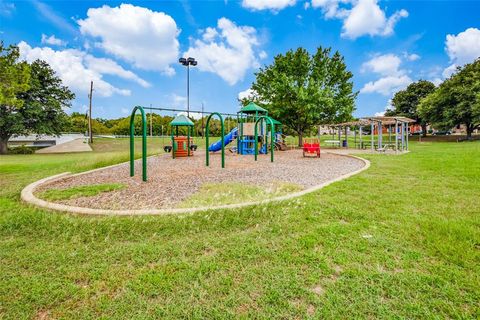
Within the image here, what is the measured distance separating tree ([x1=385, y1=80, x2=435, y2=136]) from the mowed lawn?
49875 mm

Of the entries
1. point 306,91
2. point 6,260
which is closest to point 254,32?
point 306,91

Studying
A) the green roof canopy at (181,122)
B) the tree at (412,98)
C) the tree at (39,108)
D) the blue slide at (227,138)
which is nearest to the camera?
the green roof canopy at (181,122)

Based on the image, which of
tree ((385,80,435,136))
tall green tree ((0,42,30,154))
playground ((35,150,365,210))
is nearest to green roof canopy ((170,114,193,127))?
tall green tree ((0,42,30,154))

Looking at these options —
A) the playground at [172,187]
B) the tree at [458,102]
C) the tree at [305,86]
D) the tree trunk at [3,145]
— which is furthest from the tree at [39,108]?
the tree at [458,102]

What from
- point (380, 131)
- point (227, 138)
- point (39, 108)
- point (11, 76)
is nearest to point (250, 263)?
point (11, 76)

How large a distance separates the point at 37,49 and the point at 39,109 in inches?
261

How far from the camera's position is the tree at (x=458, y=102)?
31.9 metres

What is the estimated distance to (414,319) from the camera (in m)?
1.81

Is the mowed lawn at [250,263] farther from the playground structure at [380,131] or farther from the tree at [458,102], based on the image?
the tree at [458,102]

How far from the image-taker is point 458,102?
34.3m

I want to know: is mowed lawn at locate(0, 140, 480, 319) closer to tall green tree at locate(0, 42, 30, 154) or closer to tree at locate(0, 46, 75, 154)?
tall green tree at locate(0, 42, 30, 154)

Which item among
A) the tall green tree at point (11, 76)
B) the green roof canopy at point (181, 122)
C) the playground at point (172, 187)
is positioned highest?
the tall green tree at point (11, 76)

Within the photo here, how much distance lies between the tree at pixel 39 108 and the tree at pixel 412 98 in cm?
5162

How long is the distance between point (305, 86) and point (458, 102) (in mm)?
26651
